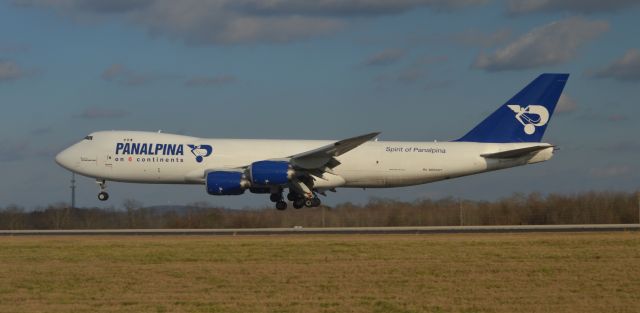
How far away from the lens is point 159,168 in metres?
42.3

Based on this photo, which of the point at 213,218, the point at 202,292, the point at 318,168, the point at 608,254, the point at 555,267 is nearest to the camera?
the point at 202,292

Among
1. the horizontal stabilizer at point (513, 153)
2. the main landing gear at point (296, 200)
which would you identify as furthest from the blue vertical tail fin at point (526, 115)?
the main landing gear at point (296, 200)

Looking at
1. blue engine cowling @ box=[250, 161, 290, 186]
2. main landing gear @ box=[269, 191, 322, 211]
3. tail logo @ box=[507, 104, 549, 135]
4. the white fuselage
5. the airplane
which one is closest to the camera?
blue engine cowling @ box=[250, 161, 290, 186]

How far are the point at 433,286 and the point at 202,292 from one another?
4.76 m

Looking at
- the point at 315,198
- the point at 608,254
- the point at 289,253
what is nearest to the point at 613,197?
the point at 315,198

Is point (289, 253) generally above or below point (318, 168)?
below

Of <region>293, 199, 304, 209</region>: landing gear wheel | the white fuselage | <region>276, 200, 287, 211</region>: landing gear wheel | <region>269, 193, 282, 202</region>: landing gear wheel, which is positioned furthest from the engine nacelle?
<region>293, 199, 304, 209</region>: landing gear wheel

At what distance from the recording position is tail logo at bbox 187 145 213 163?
42375 mm

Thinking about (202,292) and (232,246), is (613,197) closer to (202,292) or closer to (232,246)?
(232,246)

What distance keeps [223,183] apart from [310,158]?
389cm

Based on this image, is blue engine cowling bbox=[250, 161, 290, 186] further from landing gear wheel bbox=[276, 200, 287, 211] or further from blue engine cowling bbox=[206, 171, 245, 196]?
landing gear wheel bbox=[276, 200, 287, 211]

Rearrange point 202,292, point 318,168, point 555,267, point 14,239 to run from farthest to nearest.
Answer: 1. point 318,168
2. point 14,239
3. point 555,267
4. point 202,292

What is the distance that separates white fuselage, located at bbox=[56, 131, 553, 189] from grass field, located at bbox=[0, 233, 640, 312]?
10277 millimetres

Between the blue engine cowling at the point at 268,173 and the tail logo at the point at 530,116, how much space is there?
11539mm
